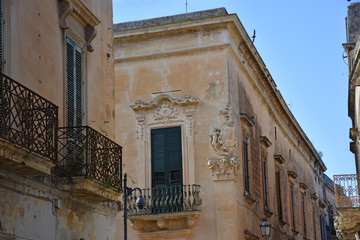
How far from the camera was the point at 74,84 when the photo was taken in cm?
1212

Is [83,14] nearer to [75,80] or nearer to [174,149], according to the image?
[75,80]

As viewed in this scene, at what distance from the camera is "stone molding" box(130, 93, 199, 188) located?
20.4 m

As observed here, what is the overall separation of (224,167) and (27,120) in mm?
11151

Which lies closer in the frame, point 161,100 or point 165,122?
point 165,122

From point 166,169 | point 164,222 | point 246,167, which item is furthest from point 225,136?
point 164,222

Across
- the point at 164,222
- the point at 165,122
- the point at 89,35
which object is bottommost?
the point at 164,222

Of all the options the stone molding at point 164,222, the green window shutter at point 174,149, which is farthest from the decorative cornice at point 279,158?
the stone molding at point 164,222

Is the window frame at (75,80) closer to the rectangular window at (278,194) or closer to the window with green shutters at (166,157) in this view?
the window with green shutters at (166,157)

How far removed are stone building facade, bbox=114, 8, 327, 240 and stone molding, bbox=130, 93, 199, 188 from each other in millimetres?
29

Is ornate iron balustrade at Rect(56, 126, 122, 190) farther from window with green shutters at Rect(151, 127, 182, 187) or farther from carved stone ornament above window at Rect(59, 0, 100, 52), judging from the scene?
window with green shutters at Rect(151, 127, 182, 187)

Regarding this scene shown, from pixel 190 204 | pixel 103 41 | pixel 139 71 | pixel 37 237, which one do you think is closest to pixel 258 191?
pixel 190 204

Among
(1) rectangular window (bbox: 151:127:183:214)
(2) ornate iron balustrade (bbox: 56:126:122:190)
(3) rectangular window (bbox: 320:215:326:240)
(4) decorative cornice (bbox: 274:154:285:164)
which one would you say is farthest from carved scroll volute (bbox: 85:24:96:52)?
(3) rectangular window (bbox: 320:215:326:240)

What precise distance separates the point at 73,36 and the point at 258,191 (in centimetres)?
1281

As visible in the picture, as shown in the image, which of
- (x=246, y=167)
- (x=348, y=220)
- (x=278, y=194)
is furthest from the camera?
(x=278, y=194)
